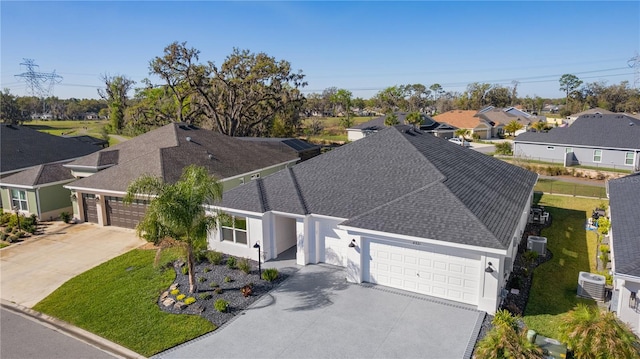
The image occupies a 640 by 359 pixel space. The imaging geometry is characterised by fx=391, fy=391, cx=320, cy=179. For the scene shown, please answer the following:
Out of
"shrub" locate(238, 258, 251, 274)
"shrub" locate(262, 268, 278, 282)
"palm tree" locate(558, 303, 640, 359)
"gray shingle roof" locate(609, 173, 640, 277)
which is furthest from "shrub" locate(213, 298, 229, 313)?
"gray shingle roof" locate(609, 173, 640, 277)

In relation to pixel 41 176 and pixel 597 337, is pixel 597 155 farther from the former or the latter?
pixel 41 176

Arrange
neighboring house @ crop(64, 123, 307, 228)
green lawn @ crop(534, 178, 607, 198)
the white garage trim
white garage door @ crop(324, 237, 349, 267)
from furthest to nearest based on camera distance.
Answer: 1. green lawn @ crop(534, 178, 607, 198)
2. neighboring house @ crop(64, 123, 307, 228)
3. white garage door @ crop(324, 237, 349, 267)
4. the white garage trim

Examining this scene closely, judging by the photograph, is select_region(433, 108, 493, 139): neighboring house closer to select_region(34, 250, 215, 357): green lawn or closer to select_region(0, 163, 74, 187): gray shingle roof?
select_region(0, 163, 74, 187): gray shingle roof

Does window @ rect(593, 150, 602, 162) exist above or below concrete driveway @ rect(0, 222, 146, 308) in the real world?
above

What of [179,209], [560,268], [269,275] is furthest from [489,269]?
[179,209]

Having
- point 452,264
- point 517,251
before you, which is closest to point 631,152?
point 517,251

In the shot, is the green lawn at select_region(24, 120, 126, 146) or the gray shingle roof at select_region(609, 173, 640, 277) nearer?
the gray shingle roof at select_region(609, 173, 640, 277)

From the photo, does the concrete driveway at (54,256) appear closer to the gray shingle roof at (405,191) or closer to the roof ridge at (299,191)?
the gray shingle roof at (405,191)
